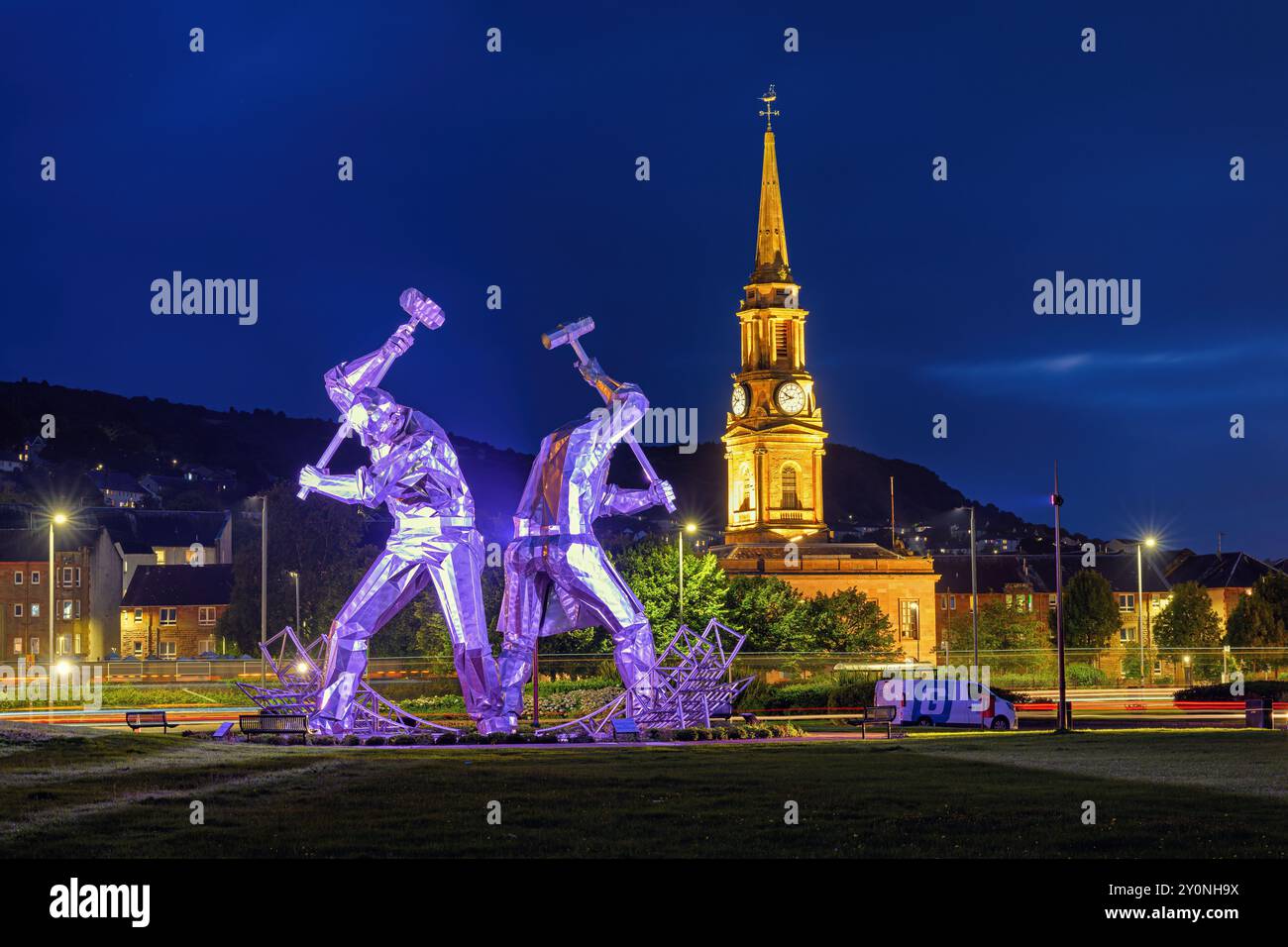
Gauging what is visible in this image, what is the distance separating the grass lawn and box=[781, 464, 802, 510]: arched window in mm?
74619

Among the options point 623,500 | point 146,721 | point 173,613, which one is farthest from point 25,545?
point 623,500

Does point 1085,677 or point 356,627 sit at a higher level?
point 356,627

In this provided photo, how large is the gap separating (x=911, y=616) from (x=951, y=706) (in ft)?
202

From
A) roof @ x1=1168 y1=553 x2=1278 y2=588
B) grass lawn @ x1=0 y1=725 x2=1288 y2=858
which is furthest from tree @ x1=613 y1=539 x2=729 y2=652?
roof @ x1=1168 y1=553 x2=1278 y2=588

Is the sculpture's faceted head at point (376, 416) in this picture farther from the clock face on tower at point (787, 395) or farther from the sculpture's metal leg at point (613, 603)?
the clock face on tower at point (787, 395)

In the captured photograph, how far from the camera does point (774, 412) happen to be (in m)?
109

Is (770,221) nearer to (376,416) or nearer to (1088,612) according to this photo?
(1088,612)

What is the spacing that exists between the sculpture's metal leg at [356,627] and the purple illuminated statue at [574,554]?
2.31m

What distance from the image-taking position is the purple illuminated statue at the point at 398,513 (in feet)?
119

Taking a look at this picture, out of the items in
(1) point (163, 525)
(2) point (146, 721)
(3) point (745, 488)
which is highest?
(3) point (745, 488)

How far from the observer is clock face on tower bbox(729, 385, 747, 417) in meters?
111

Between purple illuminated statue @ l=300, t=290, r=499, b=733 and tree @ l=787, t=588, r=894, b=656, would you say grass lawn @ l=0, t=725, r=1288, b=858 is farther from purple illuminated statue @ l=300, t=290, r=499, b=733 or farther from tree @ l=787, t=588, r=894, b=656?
tree @ l=787, t=588, r=894, b=656

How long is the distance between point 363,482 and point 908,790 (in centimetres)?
1407
